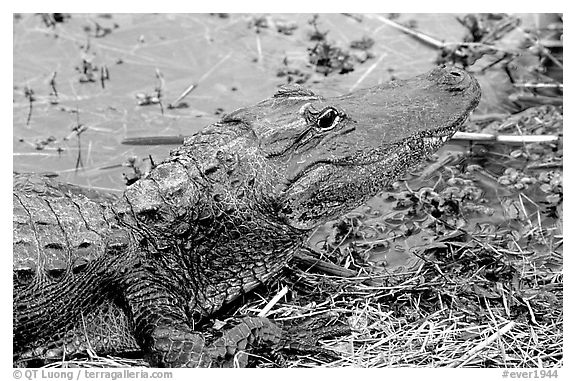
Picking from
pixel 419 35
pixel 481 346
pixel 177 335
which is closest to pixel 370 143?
pixel 481 346

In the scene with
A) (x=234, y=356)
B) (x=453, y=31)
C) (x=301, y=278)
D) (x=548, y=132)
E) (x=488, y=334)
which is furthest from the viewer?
(x=453, y=31)

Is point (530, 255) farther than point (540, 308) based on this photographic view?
Yes

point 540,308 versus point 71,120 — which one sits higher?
point 71,120

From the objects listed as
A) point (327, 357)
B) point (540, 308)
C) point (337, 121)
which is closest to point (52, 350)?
point (327, 357)

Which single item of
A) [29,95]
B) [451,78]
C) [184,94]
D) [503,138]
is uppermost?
[451,78]

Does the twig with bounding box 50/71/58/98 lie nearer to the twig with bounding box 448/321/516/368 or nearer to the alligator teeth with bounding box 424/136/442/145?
the alligator teeth with bounding box 424/136/442/145

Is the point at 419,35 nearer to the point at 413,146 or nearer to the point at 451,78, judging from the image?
the point at 451,78

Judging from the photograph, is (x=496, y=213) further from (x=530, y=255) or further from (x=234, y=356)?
(x=234, y=356)
